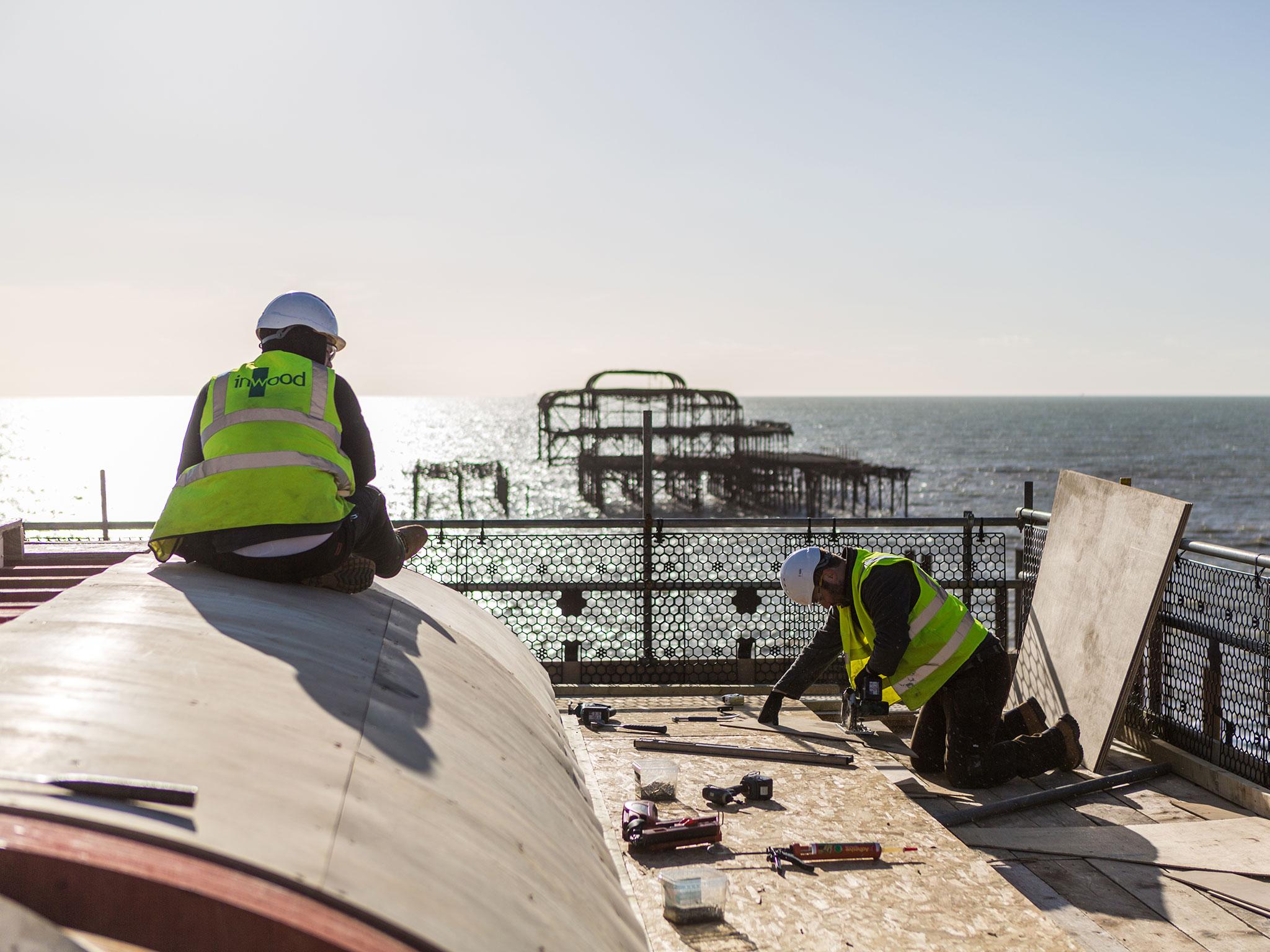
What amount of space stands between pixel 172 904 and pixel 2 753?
58 centimetres

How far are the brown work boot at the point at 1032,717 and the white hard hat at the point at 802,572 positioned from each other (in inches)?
72.0

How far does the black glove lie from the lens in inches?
281

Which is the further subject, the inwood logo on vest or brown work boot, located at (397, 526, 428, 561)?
brown work boot, located at (397, 526, 428, 561)

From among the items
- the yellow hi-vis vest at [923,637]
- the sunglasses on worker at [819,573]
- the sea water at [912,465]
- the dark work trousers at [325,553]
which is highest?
the dark work trousers at [325,553]

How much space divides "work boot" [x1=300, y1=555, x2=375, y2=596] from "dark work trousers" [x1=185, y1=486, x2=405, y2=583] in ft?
0.08

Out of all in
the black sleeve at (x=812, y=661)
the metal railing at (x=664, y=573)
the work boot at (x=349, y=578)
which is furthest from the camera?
the metal railing at (x=664, y=573)

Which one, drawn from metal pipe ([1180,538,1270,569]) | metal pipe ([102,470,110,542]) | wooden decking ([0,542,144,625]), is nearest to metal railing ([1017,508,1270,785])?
metal pipe ([1180,538,1270,569])

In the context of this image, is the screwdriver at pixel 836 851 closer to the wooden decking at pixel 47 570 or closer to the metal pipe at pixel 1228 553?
the metal pipe at pixel 1228 553

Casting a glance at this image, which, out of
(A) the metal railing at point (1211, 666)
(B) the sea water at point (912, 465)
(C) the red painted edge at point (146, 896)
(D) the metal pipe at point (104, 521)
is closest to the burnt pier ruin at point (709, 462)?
(B) the sea water at point (912, 465)

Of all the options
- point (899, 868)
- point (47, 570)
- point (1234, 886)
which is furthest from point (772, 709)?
point (47, 570)

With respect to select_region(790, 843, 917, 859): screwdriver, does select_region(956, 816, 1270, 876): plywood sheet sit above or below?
below

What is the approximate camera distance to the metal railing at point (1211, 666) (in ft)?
21.6

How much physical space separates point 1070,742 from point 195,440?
18.5 ft

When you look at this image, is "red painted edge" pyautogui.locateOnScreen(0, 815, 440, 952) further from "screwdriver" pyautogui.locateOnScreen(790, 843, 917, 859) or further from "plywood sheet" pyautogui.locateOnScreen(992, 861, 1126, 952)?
"plywood sheet" pyautogui.locateOnScreen(992, 861, 1126, 952)
